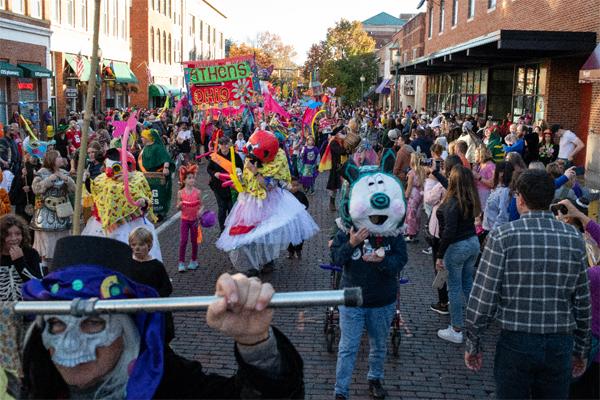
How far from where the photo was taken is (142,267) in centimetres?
535

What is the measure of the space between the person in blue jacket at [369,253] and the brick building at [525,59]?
36.8 feet

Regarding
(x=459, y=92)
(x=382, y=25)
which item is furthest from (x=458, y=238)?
(x=382, y=25)

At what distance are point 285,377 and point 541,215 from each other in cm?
212

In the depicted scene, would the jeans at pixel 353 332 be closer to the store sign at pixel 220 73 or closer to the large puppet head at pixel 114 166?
the large puppet head at pixel 114 166

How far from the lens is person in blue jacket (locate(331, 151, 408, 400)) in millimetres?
4715

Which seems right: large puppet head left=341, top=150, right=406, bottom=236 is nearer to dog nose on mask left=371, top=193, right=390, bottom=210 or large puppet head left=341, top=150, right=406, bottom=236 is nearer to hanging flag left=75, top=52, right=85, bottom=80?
dog nose on mask left=371, top=193, right=390, bottom=210

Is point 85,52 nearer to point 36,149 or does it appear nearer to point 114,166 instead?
point 36,149

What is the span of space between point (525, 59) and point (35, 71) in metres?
18.9

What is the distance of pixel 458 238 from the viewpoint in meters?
6.26

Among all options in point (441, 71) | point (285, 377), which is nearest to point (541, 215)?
point (285, 377)

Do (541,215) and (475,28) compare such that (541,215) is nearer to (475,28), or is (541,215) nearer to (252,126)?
(252,126)

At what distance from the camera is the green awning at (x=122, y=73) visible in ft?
122

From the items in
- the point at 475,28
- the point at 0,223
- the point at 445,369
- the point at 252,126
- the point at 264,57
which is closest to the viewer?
the point at 0,223

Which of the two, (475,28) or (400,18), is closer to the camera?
(475,28)
